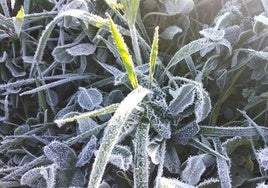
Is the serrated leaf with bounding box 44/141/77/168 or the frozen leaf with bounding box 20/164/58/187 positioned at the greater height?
the serrated leaf with bounding box 44/141/77/168

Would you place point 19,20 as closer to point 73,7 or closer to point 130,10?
point 73,7

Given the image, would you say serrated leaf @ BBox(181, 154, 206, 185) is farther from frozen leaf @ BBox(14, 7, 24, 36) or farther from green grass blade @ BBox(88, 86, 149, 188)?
frozen leaf @ BBox(14, 7, 24, 36)

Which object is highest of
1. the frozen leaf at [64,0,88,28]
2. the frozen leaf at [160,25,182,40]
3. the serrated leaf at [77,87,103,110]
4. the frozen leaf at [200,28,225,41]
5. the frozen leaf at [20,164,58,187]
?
the frozen leaf at [64,0,88,28]

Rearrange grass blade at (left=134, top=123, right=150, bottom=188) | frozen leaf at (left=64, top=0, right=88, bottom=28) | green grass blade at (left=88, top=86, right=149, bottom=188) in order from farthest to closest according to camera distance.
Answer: frozen leaf at (left=64, top=0, right=88, bottom=28) → grass blade at (left=134, top=123, right=150, bottom=188) → green grass blade at (left=88, top=86, right=149, bottom=188)

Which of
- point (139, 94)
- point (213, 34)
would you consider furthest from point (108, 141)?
point (213, 34)

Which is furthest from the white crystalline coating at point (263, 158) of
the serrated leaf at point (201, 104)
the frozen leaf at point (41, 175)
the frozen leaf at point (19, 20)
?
the frozen leaf at point (19, 20)

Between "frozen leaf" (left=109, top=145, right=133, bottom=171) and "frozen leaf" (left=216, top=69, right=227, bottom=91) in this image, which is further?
"frozen leaf" (left=216, top=69, right=227, bottom=91)

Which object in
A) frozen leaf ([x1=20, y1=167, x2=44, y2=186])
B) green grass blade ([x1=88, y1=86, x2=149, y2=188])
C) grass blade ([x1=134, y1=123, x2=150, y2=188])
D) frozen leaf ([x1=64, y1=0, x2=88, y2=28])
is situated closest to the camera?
green grass blade ([x1=88, y1=86, x2=149, y2=188])

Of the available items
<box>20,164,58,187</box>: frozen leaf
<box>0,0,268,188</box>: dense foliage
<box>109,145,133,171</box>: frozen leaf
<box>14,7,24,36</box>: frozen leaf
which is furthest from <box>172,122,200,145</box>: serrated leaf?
<box>14,7,24,36</box>: frozen leaf

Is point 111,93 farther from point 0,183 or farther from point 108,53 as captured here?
point 0,183

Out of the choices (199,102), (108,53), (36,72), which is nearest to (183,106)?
(199,102)
